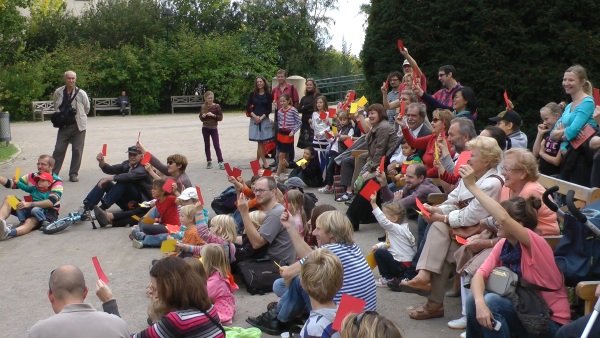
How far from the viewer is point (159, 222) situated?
9977mm

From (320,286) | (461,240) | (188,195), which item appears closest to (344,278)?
(320,286)

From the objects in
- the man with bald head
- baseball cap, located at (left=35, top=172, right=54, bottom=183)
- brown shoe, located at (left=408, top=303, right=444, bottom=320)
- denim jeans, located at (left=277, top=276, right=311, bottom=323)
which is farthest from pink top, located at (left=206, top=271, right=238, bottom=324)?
baseball cap, located at (left=35, top=172, right=54, bottom=183)

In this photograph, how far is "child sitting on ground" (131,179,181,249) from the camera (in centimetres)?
975

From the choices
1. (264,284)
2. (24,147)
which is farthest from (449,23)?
(24,147)

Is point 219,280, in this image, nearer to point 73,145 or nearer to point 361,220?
point 361,220

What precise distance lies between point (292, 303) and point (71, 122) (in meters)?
9.60

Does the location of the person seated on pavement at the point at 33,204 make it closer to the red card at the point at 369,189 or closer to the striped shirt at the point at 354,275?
the red card at the point at 369,189

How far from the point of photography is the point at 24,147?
21219mm

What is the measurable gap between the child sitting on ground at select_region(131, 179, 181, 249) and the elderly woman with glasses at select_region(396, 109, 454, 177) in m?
3.01

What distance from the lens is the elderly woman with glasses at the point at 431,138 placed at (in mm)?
8781

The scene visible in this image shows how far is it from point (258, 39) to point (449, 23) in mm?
26170

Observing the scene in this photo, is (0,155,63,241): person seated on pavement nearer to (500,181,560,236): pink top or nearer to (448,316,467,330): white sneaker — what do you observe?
(448,316,467,330): white sneaker

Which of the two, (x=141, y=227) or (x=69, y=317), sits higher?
(x=69, y=317)

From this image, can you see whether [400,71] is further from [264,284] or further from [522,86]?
[264,284]
